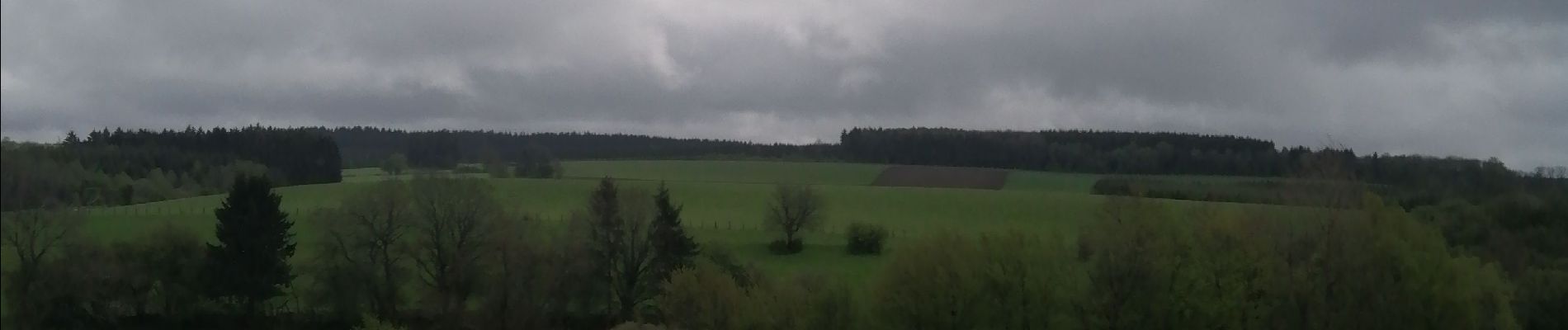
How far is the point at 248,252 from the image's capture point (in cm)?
4206

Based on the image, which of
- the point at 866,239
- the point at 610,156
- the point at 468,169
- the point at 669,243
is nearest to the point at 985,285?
the point at 669,243

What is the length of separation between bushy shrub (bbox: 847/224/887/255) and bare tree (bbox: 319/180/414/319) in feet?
70.3

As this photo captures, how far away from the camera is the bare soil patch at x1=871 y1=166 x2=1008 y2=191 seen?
75375 millimetres

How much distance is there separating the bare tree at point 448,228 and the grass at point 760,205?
5.14 m

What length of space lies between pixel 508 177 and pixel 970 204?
2918 centimetres

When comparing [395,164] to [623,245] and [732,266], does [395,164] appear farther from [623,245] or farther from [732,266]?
[732,266]

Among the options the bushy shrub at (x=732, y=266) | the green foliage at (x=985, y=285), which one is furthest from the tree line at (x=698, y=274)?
the bushy shrub at (x=732, y=266)

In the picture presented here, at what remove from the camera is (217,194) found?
42656mm

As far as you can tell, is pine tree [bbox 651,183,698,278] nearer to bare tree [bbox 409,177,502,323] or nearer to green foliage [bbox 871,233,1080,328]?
bare tree [bbox 409,177,502,323]

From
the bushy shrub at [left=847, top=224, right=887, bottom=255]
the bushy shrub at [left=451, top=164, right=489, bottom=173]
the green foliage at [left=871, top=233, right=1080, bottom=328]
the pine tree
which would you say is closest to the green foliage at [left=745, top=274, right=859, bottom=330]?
the green foliage at [left=871, top=233, right=1080, bottom=328]

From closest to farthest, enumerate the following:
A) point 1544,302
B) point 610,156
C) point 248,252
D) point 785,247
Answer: point 1544,302 < point 248,252 < point 785,247 < point 610,156

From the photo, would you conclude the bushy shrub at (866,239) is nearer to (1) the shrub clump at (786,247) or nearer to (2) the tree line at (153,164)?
(1) the shrub clump at (786,247)

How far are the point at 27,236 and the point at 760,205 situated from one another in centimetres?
5086

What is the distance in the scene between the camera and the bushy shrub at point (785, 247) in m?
52.7
